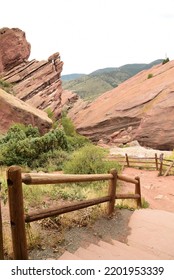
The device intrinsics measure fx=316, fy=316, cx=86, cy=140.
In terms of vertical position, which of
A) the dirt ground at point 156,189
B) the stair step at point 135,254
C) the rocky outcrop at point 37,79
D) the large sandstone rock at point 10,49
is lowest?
the dirt ground at point 156,189

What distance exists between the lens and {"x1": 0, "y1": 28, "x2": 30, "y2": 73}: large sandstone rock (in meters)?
46.6

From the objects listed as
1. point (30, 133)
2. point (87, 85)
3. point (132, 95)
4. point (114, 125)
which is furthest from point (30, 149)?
point (87, 85)

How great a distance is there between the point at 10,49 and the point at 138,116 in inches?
892

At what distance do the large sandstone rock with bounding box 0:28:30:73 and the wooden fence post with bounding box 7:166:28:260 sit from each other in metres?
45.0

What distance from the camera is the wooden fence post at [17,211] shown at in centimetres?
348

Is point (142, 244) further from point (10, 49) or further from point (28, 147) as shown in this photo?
point (10, 49)

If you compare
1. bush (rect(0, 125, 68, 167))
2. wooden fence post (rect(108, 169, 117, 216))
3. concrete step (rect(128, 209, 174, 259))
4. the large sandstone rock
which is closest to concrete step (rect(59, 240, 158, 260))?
concrete step (rect(128, 209, 174, 259))

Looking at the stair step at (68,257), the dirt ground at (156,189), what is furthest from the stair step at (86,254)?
the dirt ground at (156,189)

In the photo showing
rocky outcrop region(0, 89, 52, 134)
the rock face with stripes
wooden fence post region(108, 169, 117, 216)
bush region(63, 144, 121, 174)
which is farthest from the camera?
the rock face with stripes

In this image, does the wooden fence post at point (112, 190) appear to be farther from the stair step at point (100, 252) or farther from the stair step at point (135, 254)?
the stair step at point (100, 252)

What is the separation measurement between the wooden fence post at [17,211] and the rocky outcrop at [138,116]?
2888cm

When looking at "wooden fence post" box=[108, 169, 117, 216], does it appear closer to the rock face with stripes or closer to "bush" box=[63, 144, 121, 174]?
"bush" box=[63, 144, 121, 174]

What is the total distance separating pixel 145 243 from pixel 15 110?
74.1 feet
